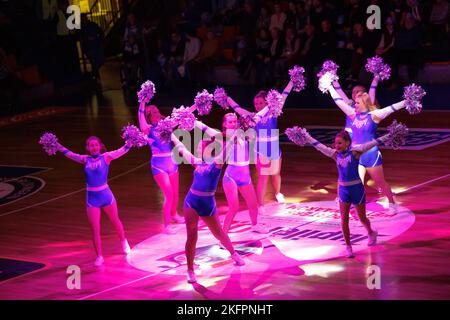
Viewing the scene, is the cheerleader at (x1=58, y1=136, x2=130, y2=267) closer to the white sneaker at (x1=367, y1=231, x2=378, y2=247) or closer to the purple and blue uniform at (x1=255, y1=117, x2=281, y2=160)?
the purple and blue uniform at (x1=255, y1=117, x2=281, y2=160)

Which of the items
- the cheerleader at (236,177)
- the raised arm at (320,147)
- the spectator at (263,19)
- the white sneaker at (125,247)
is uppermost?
the spectator at (263,19)

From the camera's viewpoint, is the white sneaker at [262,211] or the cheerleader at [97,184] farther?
the white sneaker at [262,211]

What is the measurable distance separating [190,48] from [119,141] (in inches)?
216

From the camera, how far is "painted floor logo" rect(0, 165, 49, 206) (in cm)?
1268

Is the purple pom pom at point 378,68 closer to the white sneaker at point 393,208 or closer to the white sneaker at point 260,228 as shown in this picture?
the white sneaker at point 393,208

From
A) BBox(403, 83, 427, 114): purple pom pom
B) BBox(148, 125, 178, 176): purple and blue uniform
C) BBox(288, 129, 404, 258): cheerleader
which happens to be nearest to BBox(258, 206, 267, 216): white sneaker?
BBox(148, 125, 178, 176): purple and blue uniform

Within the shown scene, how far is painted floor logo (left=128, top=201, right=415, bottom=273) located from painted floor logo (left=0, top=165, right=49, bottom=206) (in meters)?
3.62

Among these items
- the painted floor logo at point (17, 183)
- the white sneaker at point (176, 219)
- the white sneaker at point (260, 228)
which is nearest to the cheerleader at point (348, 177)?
the white sneaker at point (260, 228)


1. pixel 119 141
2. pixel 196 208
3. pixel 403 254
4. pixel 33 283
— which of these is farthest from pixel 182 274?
pixel 119 141

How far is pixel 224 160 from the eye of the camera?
8.12 m

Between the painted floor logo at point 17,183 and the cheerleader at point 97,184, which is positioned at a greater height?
the cheerleader at point 97,184

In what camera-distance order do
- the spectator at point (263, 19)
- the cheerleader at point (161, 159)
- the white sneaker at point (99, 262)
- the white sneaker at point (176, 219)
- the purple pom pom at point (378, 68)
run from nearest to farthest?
the white sneaker at point (99, 262), the cheerleader at point (161, 159), the purple pom pom at point (378, 68), the white sneaker at point (176, 219), the spectator at point (263, 19)

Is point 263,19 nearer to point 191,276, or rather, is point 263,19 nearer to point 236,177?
point 236,177

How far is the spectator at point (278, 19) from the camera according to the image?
62.7ft
